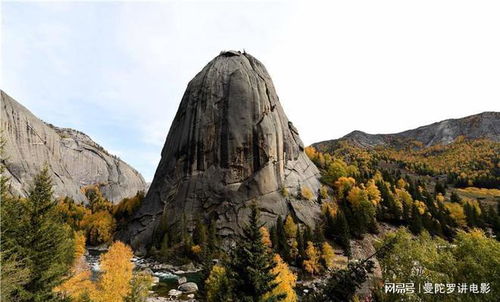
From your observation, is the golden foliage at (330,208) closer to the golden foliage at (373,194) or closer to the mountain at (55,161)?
the golden foliage at (373,194)

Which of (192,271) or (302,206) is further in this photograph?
(302,206)

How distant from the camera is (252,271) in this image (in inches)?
815

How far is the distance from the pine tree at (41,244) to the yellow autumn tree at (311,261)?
43025mm

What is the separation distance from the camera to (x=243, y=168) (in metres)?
78.9

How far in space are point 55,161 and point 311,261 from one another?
126 meters

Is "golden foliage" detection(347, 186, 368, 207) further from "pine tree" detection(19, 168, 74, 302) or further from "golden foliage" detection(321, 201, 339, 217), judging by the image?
"pine tree" detection(19, 168, 74, 302)

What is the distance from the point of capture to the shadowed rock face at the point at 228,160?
73.6 meters

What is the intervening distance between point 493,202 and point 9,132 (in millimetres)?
201670

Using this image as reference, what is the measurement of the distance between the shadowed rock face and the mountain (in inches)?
1194

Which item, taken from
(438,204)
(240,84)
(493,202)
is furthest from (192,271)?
(493,202)

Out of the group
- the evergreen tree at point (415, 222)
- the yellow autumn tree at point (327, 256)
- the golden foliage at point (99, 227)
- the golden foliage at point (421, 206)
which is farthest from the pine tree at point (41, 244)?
the golden foliage at point (421, 206)

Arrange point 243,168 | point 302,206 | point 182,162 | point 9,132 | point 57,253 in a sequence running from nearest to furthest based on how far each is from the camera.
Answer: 1. point 57,253
2. point 302,206
3. point 243,168
4. point 182,162
5. point 9,132

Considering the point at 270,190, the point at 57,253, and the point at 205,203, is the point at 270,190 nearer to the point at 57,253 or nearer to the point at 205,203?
the point at 205,203

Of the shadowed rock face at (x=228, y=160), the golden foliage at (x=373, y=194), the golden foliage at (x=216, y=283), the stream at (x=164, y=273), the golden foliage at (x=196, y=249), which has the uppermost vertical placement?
the shadowed rock face at (x=228, y=160)
